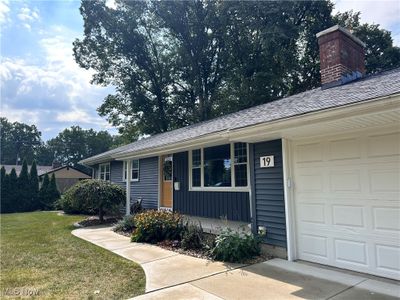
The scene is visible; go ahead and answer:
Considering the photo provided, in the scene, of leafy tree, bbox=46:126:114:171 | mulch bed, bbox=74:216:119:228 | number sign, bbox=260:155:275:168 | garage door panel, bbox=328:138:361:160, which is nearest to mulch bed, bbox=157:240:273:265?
number sign, bbox=260:155:275:168

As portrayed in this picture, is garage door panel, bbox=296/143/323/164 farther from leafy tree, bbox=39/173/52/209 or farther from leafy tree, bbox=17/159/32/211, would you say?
leafy tree, bbox=17/159/32/211

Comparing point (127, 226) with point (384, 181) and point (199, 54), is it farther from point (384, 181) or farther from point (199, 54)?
point (199, 54)

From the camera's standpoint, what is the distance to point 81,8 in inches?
909

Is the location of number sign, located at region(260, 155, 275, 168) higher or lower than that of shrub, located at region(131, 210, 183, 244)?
higher

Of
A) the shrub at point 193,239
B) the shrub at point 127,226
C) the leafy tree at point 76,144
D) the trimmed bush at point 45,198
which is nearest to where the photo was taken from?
the shrub at point 193,239

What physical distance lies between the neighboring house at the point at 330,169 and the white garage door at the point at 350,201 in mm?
15

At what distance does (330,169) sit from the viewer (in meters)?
5.07

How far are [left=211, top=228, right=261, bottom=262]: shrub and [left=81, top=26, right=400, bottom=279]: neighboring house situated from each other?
0.37 meters

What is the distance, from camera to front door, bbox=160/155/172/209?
426 inches

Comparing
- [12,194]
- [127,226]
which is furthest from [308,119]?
[12,194]

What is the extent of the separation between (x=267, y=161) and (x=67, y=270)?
4281mm

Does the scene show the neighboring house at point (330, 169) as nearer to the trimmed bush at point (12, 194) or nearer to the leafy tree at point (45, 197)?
the leafy tree at point (45, 197)

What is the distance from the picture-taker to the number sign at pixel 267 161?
19.3 feet

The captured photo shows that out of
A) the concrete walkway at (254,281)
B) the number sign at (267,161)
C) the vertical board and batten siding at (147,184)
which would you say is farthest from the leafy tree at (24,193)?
the number sign at (267,161)
